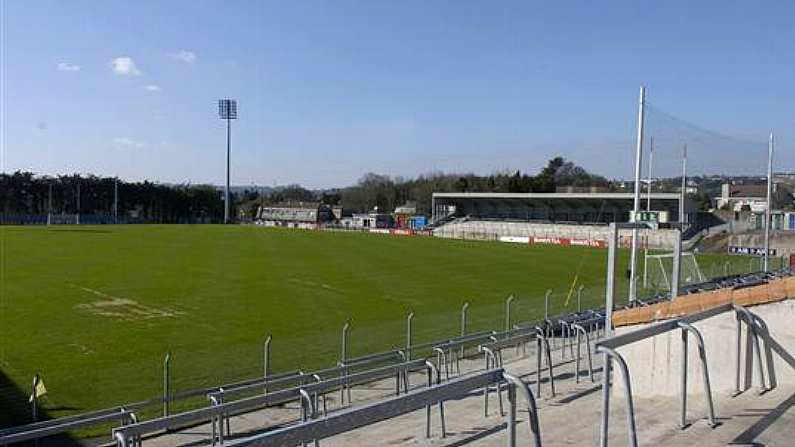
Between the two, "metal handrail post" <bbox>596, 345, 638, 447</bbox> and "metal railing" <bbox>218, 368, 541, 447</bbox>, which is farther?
"metal handrail post" <bbox>596, 345, 638, 447</bbox>

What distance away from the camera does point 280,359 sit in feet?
54.6

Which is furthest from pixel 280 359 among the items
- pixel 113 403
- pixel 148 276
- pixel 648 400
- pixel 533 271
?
pixel 533 271

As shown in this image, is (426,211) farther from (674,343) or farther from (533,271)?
(674,343)

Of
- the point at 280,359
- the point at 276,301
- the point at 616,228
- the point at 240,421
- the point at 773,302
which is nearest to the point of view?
the point at 773,302

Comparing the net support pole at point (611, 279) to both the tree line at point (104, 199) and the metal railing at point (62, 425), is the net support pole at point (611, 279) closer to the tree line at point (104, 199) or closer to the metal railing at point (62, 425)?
the metal railing at point (62, 425)

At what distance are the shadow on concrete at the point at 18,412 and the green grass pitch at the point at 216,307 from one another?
0.17m

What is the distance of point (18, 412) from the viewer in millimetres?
12695

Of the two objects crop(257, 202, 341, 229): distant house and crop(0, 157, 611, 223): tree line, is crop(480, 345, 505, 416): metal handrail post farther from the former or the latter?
crop(257, 202, 341, 229): distant house

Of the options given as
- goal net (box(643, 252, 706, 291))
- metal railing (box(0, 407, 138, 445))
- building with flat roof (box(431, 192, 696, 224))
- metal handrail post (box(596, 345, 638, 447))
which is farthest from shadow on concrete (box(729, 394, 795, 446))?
building with flat roof (box(431, 192, 696, 224))

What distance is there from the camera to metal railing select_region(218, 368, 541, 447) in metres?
3.19

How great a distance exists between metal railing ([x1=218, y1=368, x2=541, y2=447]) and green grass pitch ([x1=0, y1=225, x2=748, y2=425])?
1069cm

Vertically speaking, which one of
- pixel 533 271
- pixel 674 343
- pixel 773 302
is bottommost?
pixel 533 271

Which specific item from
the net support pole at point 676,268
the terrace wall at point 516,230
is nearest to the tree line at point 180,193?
the terrace wall at point 516,230

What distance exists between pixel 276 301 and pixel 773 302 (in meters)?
22.0
